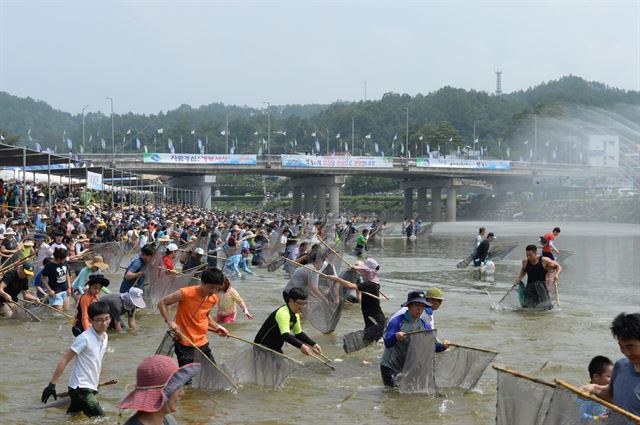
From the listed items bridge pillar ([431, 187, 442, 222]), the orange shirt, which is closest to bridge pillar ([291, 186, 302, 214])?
bridge pillar ([431, 187, 442, 222])

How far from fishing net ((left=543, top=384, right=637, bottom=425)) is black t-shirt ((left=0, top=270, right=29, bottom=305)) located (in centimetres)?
1082

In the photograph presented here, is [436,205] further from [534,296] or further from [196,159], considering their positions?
[534,296]

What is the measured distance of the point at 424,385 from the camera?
9.25 meters

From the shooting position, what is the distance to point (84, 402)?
7715mm

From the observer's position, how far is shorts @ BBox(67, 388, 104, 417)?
301 inches

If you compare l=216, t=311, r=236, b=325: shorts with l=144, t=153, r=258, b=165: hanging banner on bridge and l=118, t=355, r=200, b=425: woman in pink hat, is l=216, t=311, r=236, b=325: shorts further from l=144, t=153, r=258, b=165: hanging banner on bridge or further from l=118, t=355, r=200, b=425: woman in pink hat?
l=144, t=153, r=258, b=165: hanging banner on bridge

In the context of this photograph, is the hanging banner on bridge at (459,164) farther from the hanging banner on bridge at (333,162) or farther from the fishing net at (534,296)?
the fishing net at (534,296)

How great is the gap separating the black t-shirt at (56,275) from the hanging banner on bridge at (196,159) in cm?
5974

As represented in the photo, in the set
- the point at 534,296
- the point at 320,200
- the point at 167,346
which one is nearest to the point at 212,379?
the point at 167,346

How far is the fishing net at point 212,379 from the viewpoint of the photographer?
934cm

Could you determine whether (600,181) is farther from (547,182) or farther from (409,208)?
(409,208)

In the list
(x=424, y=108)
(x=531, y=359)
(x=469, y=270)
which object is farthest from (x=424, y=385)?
(x=424, y=108)

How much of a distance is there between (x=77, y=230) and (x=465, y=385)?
60.6ft

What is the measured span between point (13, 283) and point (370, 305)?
20.8 feet
